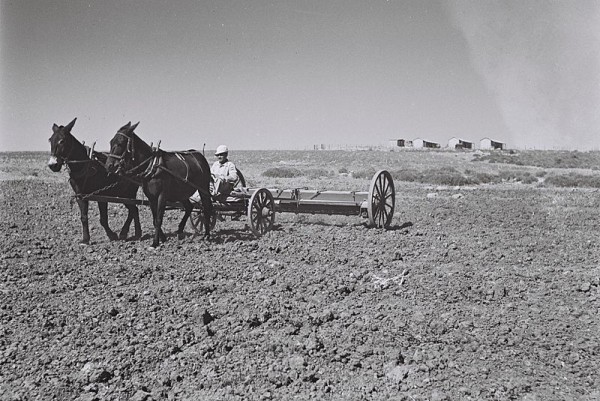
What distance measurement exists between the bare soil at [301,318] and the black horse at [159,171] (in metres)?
0.89

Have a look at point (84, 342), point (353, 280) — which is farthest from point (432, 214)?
point (84, 342)

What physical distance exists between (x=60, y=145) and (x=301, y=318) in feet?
18.9

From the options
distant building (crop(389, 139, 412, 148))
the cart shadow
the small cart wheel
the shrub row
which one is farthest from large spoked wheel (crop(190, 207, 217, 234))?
distant building (crop(389, 139, 412, 148))

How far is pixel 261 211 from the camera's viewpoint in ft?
34.6

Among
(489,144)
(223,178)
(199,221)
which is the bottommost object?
(199,221)

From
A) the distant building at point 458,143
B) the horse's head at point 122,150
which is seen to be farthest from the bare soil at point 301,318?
the distant building at point 458,143

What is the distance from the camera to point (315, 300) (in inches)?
241

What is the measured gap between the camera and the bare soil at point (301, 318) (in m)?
4.19

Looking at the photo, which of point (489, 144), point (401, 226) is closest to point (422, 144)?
point (489, 144)

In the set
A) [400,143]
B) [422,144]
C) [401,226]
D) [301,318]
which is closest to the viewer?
[301,318]

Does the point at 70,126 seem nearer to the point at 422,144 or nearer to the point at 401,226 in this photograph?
the point at 401,226

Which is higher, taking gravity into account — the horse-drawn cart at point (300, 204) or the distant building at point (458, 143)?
the distant building at point (458, 143)

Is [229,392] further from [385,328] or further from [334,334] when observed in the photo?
[385,328]

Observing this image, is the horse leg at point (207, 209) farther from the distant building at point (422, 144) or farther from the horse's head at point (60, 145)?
the distant building at point (422, 144)
